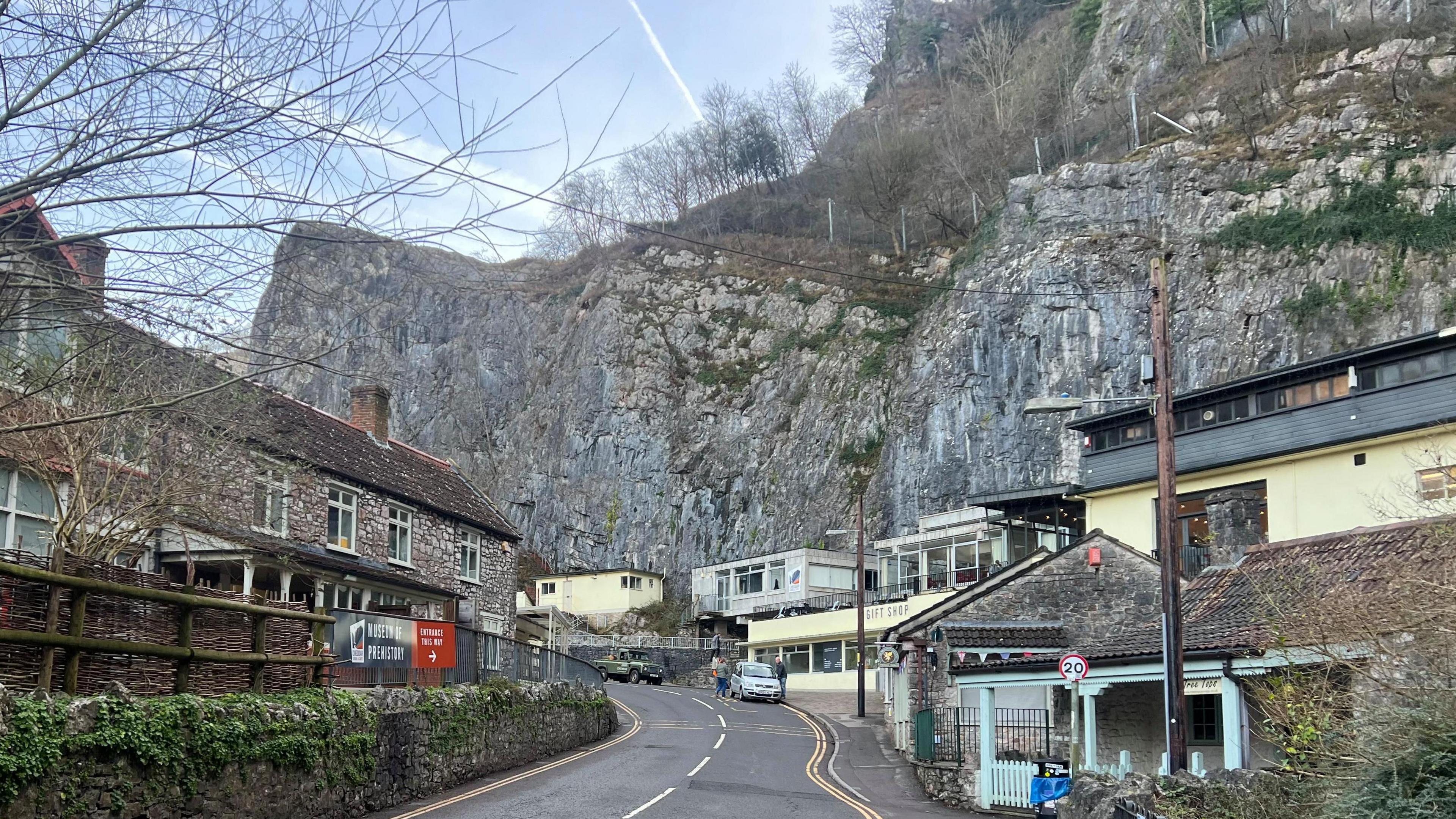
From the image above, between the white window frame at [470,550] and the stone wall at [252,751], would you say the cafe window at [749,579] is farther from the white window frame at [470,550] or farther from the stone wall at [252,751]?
the stone wall at [252,751]

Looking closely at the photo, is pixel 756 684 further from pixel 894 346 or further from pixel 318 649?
pixel 894 346

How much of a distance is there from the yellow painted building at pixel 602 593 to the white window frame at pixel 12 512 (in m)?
51.9

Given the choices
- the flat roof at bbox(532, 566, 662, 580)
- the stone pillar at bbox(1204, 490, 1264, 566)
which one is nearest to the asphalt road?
the stone pillar at bbox(1204, 490, 1264, 566)

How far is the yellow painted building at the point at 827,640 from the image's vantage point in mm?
48469

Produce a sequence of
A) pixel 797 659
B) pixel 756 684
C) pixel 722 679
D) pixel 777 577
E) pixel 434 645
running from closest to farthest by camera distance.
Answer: pixel 434 645, pixel 756 684, pixel 722 679, pixel 797 659, pixel 777 577

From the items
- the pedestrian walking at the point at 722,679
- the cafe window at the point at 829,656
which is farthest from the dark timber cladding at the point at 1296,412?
the pedestrian walking at the point at 722,679

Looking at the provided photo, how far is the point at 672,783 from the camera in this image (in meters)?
19.6

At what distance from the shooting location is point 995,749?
74.3 feet

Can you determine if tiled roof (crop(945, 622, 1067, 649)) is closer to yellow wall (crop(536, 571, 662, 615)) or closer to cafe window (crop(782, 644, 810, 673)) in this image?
cafe window (crop(782, 644, 810, 673))

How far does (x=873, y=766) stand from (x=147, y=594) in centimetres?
1789

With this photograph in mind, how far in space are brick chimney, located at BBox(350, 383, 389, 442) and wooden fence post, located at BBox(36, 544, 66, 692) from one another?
23727 mm

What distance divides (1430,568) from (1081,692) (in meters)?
10.7

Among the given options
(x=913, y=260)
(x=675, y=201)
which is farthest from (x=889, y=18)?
(x=913, y=260)

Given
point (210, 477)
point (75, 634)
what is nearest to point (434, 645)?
point (210, 477)
